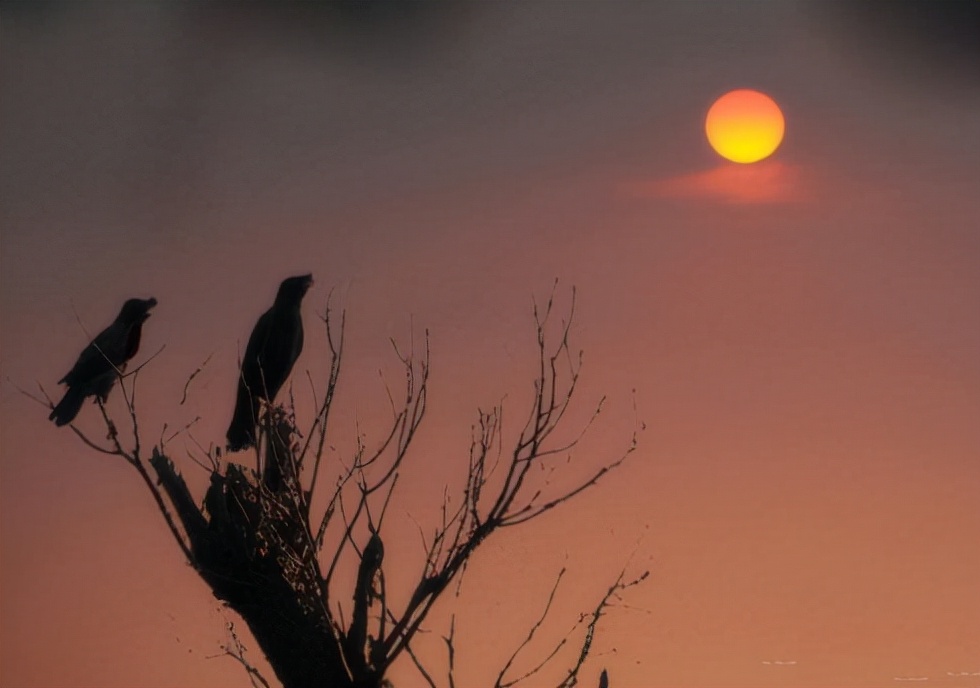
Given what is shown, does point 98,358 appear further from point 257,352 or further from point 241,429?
point 241,429

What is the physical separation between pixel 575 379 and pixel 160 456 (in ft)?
6.57

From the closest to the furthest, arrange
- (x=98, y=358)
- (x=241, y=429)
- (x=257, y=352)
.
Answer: (x=241, y=429)
(x=257, y=352)
(x=98, y=358)

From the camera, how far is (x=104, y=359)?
7.09 m

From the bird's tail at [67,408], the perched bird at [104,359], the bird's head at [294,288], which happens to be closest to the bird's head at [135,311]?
the perched bird at [104,359]

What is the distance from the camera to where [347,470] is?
15.6 ft

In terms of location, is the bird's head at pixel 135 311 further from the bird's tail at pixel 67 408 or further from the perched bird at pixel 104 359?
the bird's tail at pixel 67 408

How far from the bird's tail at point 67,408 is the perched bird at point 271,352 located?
1.54m

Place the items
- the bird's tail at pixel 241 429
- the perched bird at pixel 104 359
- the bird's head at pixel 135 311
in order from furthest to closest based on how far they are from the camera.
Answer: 1. the bird's head at pixel 135 311
2. the perched bird at pixel 104 359
3. the bird's tail at pixel 241 429

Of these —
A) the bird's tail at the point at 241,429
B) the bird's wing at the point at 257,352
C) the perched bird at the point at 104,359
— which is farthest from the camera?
the perched bird at the point at 104,359

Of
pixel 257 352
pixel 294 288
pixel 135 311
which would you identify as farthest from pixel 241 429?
pixel 135 311

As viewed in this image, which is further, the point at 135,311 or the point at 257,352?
the point at 135,311

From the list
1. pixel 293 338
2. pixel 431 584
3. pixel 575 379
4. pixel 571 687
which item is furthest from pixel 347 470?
pixel 293 338

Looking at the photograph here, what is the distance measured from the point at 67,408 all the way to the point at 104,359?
3.32 feet

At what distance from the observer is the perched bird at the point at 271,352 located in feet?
19.9
